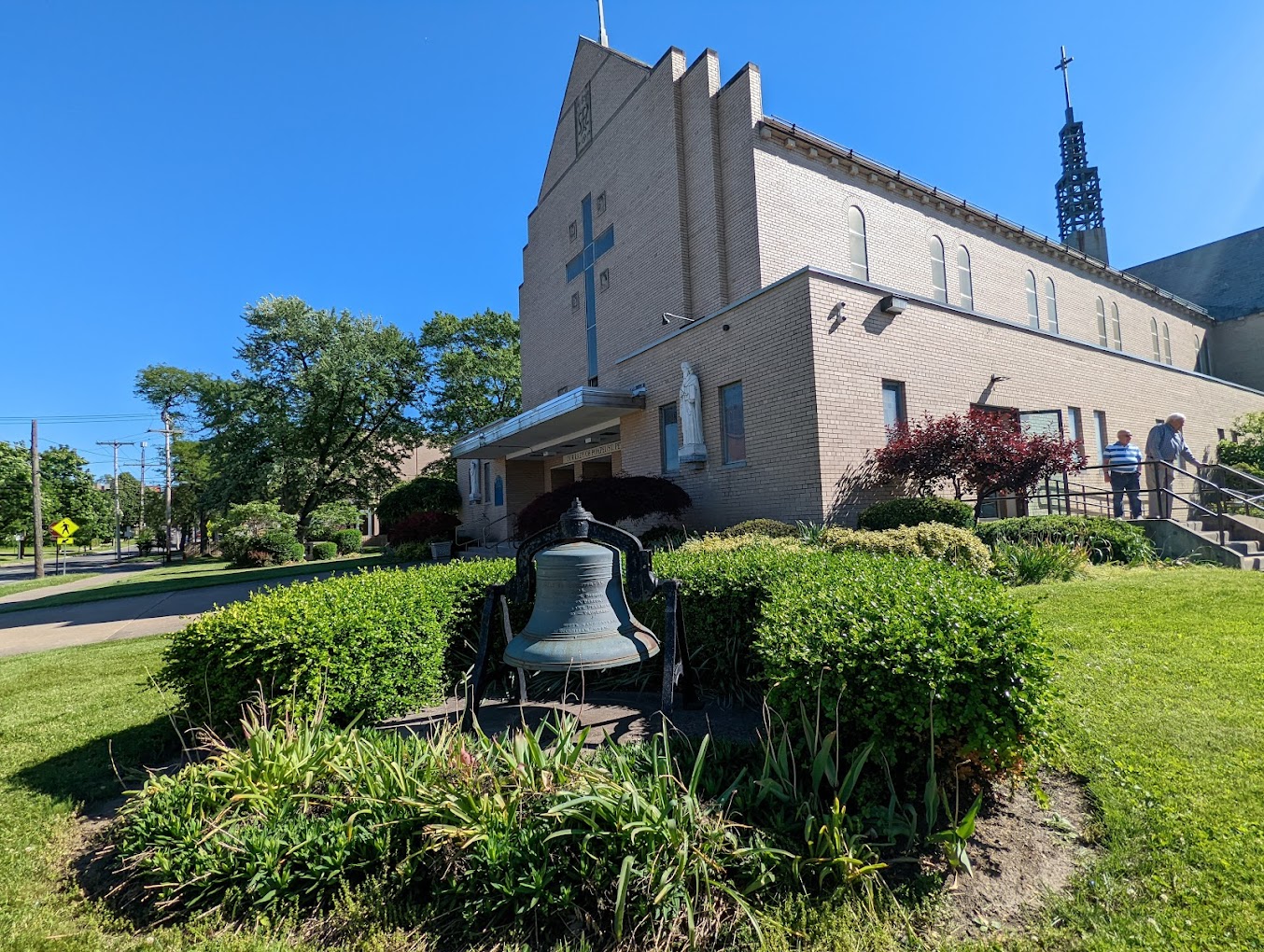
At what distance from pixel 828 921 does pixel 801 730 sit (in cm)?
81

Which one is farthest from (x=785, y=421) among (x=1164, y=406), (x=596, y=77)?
(x=596, y=77)

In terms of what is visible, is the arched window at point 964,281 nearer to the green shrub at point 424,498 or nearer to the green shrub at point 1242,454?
the green shrub at point 1242,454

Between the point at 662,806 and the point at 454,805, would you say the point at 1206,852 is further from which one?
the point at 454,805

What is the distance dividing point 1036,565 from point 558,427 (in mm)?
12555

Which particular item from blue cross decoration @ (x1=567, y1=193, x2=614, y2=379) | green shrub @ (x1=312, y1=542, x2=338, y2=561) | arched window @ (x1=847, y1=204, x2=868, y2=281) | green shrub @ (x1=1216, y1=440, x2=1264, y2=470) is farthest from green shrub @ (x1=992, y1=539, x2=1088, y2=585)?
green shrub @ (x1=312, y1=542, x2=338, y2=561)

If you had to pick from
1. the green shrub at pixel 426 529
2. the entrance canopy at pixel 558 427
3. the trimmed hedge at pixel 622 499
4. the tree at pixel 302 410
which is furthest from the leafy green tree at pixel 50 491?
the trimmed hedge at pixel 622 499

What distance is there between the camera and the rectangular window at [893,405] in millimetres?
11367

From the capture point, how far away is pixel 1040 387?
13938 millimetres

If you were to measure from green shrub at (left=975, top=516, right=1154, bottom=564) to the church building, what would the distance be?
91.1 inches

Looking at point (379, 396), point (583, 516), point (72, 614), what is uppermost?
point (379, 396)

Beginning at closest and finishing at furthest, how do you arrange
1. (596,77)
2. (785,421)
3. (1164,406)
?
(785,421) → (1164,406) → (596,77)

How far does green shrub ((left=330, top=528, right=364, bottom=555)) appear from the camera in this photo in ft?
108

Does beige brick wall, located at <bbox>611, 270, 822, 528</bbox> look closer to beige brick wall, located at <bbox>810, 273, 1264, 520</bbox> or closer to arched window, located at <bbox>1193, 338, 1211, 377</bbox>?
beige brick wall, located at <bbox>810, 273, 1264, 520</bbox>

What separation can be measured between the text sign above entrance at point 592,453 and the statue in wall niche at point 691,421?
5.37m
